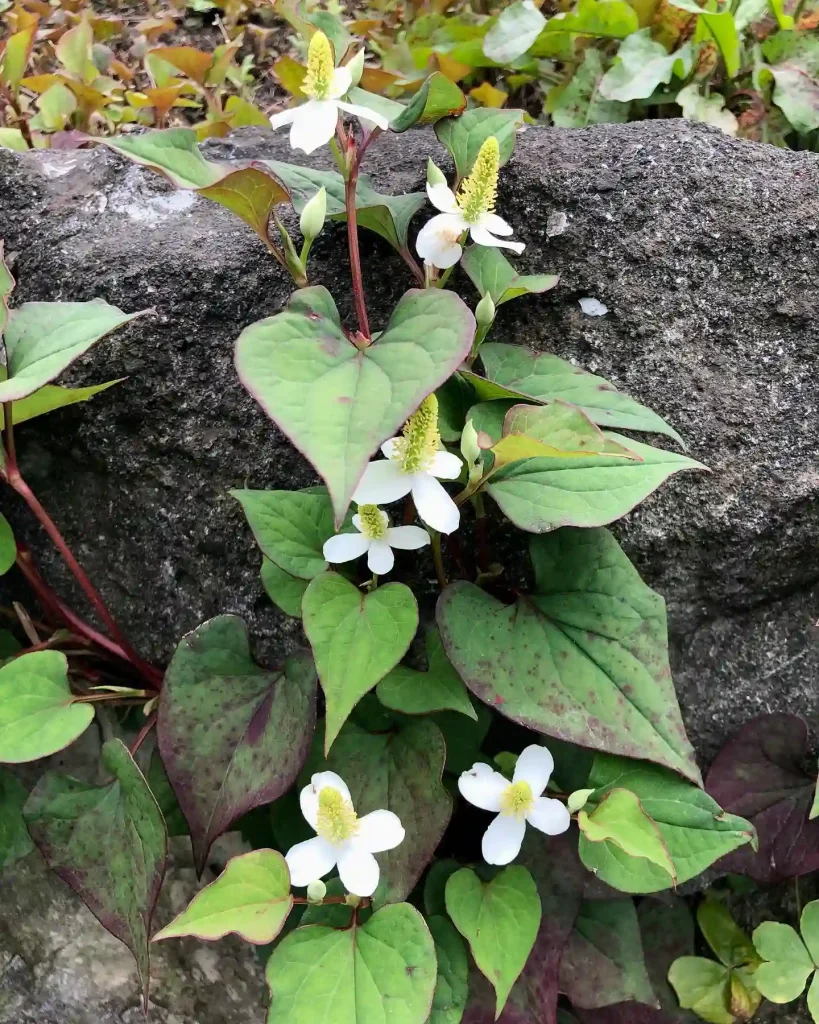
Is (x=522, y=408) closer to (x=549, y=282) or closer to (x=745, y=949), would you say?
(x=549, y=282)

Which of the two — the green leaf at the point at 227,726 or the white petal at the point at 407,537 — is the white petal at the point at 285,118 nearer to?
the white petal at the point at 407,537

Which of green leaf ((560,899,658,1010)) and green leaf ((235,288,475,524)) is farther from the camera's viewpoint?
green leaf ((560,899,658,1010))

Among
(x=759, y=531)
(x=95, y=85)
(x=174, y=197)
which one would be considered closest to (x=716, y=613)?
(x=759, y=531)

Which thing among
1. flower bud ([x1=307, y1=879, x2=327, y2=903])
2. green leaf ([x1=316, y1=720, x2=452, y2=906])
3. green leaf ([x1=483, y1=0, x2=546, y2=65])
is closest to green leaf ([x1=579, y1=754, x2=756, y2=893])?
green leaf ([x1=316, y1=720, x2=452, y2=906])

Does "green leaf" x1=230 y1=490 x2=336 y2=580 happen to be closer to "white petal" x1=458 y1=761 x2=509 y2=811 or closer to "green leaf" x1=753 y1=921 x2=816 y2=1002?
"white petal" x1=458 y1=761 x2=509 y2=811

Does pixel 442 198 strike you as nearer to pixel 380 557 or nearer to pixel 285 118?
pixel 285 118

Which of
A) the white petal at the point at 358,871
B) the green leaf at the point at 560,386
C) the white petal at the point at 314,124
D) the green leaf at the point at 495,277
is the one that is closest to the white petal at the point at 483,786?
the white petal at the point at 358,871

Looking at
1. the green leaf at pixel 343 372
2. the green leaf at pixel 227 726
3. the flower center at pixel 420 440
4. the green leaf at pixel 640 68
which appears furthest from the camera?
the green leaf at pixel 640 68
